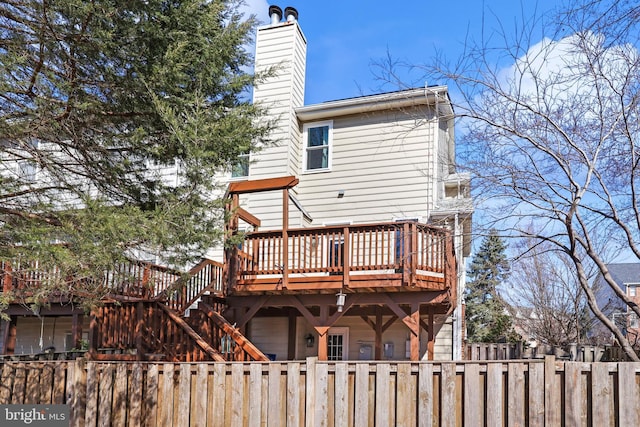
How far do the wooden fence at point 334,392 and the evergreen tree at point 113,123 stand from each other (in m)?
1.19

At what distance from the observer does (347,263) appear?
10.5 meters

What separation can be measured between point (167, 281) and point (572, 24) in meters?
9.40

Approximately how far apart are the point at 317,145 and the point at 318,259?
345cm

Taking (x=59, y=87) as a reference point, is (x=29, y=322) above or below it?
below

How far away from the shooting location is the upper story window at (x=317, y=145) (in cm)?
1438

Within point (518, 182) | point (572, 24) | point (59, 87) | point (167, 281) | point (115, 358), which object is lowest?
point (115, 358)

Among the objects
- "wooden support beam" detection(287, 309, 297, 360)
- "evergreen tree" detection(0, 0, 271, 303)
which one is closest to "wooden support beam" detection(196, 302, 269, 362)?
"wooden support beam" detection(287, 309, 297, 360)

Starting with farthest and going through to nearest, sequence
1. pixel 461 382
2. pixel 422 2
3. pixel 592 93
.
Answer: pixel 422 2 < pixel 592 93 < pixel 461 382

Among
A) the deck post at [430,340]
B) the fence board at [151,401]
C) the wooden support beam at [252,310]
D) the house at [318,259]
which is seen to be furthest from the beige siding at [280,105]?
the fence board at [151,401]

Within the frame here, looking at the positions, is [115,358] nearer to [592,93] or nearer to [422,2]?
[422,2]

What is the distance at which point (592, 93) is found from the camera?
643 centimetres

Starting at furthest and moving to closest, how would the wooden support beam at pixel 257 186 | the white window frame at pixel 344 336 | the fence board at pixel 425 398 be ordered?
the white window frame at pixel 344 336
the wooden support beam at pixel 257 186
the fence board at pixel 425 398

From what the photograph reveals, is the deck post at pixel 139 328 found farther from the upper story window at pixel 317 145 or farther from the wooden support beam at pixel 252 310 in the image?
the upper story window at pixel 317 145

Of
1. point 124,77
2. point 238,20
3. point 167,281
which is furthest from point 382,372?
point 167,281
